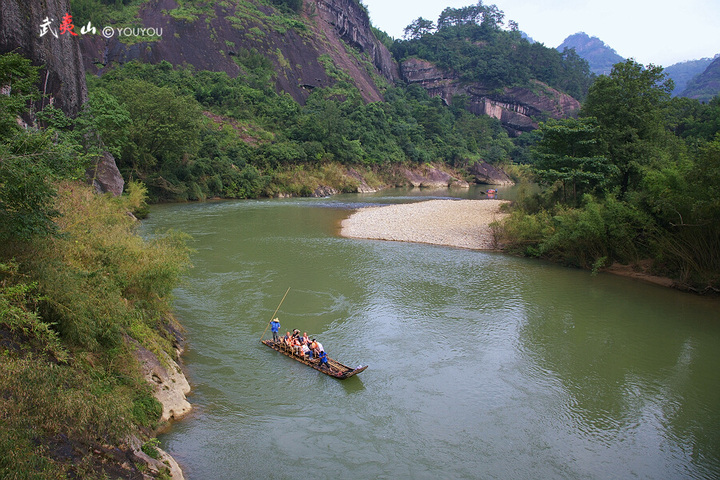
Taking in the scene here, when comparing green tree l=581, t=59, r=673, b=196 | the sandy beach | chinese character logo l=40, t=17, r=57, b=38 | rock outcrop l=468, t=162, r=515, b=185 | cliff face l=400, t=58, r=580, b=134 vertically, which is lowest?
the sandy beach

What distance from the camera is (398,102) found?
318 feet

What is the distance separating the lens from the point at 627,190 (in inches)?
1032

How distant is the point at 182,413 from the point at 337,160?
58534 millimetres

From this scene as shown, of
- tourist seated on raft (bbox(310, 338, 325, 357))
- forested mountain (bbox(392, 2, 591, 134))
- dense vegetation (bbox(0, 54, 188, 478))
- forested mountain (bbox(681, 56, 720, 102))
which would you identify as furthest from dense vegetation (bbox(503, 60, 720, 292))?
forested mountain (bbox(681, 56, 720, 102))

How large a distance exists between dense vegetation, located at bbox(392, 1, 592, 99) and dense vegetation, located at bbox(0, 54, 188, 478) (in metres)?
123

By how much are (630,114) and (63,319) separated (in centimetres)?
2866

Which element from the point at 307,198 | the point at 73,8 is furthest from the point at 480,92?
the point at 73,8

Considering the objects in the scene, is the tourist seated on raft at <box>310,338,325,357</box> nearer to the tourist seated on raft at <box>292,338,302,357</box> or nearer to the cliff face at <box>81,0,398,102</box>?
the tourist seated on raft at <box>292,338,302,357</box>

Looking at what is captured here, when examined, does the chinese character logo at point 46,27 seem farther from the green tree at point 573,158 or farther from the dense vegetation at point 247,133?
the green tree at point 573,158

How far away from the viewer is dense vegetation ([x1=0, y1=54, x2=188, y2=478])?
5945mm

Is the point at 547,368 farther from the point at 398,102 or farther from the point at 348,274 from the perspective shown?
the point at 398,102

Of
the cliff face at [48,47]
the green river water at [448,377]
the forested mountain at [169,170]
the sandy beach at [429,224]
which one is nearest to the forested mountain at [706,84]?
the forested mountain at [169,170]

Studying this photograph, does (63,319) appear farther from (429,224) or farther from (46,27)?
(429,224)

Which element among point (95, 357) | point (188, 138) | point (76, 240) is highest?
point (188, 138)
